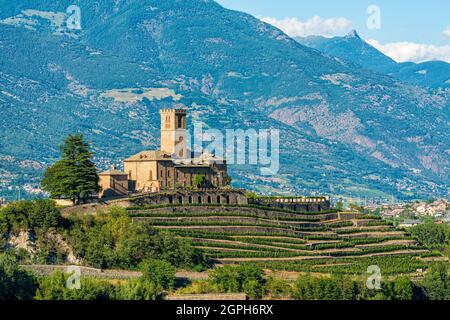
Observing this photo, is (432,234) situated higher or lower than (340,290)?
higher

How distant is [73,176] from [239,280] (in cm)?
1769

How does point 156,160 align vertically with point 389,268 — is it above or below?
above

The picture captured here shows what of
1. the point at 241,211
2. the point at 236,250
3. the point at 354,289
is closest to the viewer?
the point at 354,289

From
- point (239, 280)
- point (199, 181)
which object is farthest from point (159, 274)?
point (199, 181)

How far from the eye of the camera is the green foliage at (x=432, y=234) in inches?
5192

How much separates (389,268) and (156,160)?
2150 cm

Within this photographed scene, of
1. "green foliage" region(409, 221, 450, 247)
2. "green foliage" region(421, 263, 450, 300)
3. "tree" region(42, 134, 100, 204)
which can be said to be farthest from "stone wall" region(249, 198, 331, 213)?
"green foliage" region(409, 221, 450, 247)

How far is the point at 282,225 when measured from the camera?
10544cm

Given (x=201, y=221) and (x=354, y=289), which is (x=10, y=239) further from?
(x=354, y=289)

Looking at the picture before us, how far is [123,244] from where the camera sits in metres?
89.9

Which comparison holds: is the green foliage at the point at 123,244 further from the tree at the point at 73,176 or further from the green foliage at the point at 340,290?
the green foliage at the point at 340,290

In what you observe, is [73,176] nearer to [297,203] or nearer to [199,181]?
[199,181]

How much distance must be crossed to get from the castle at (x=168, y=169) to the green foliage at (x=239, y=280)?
17055 millimetres
